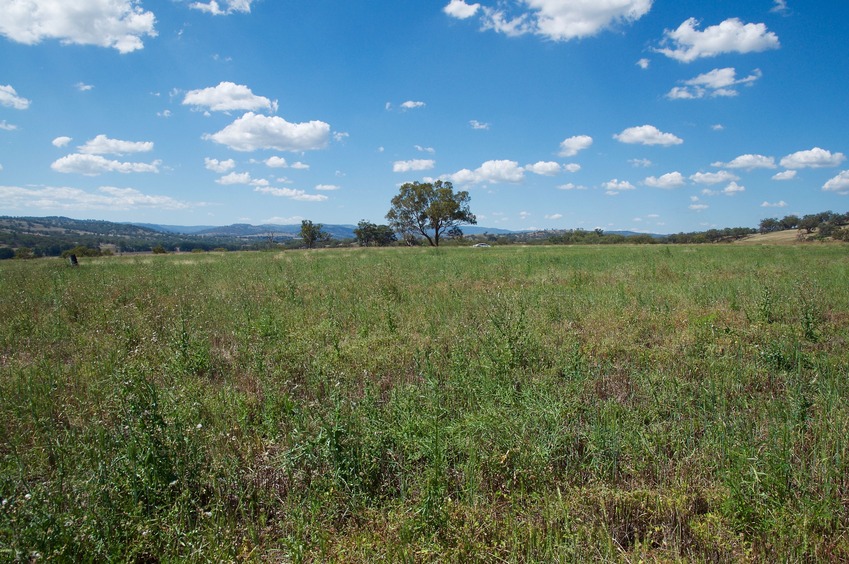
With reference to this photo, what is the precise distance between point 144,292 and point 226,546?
10343 millimetres

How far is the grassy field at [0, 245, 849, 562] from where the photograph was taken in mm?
2715

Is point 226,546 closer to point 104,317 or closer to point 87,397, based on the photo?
point 87,397

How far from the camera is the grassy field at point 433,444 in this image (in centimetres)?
→ 271

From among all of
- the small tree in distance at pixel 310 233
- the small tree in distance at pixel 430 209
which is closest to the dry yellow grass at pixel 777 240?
the small tree in distance at pixel 430 209

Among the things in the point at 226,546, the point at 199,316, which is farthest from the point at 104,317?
the point at 226,546

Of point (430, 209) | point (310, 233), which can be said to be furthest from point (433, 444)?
point (310, 233)

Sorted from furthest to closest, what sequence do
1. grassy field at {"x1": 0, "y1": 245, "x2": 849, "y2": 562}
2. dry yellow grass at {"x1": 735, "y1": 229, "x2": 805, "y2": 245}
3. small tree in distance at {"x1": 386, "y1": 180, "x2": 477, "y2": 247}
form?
1. small tree in distance at {"x1": 386, "y1": 180, "x2": 477, "y2": 247}
2. dry yellow grass at {"x1": 735, "y1": 229, "x2": 805, "y2": 245}
3. grassy field at {"x1": 0, "y1": 245, "x2": 849, "y2": 562}

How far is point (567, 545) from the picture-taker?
2.66 meters

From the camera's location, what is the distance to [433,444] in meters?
3.31

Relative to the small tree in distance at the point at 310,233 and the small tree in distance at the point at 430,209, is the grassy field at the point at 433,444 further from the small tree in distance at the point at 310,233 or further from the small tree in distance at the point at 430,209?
the small tree in distance at the point at 310,233

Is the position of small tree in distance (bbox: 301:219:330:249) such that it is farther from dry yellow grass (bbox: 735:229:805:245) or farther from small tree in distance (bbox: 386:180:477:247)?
Answer: dry yellow grass (bbox: 735:229:805:245)

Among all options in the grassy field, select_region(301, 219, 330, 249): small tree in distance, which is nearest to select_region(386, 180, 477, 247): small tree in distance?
select_region(301, 219, 330, 249): small tree in distance

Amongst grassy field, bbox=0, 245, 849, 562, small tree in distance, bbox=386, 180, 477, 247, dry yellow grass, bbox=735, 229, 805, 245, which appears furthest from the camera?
small tree in distance, bbox=386, 180, 477, 247

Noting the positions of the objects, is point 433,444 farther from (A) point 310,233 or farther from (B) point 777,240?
(A) point 310,233
